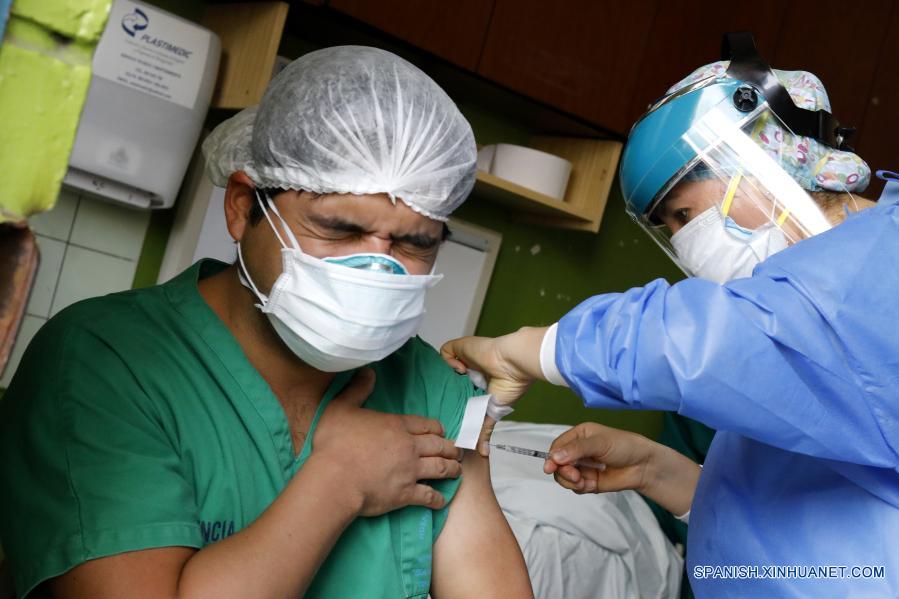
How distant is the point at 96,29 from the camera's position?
1.34ft

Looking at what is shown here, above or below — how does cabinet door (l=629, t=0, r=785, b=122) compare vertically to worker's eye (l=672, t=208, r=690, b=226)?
above

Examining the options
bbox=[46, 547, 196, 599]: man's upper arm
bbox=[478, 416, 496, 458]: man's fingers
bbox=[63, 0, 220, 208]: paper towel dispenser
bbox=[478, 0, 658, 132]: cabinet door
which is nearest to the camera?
bbox=[46, 547, 196, 599]: man's upper arm

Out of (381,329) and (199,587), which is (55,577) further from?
(381,329)

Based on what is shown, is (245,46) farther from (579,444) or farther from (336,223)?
(579,444)

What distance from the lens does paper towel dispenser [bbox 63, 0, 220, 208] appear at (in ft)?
5.84

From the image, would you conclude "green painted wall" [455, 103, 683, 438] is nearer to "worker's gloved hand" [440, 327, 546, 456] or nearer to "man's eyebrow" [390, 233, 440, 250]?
"worker's gloved hand" [440, 327, 546, 456]

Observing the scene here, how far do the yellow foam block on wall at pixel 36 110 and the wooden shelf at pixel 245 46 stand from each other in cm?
144

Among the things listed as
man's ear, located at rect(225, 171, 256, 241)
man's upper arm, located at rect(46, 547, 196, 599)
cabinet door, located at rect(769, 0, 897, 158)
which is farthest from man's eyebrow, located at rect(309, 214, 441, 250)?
cabinet door, located at rect(769, 0, 897, 158)

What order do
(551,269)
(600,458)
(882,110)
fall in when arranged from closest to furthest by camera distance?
(600,458) → (551,269) → (882,110)

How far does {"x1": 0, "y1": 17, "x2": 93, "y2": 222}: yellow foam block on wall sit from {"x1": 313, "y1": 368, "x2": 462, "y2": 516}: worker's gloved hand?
762 mm

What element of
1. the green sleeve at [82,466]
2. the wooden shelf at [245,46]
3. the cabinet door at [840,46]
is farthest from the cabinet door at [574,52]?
the green sleeve at [82,466]

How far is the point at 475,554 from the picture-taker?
4.28 feet

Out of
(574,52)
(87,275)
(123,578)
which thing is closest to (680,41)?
(574,52)

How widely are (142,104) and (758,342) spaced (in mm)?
1318
